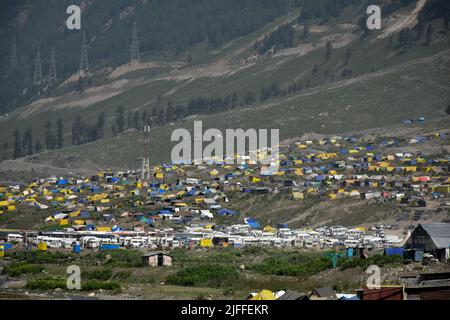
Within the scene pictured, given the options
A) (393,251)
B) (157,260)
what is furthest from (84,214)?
(393,251)

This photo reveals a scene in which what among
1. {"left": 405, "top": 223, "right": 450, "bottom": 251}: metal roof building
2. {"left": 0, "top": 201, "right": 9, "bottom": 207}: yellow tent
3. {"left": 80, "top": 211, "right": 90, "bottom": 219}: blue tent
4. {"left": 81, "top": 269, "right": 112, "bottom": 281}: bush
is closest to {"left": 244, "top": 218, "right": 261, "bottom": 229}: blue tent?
{"left": 80, "top": 211, "right": 90, "bottom": 219}: blue tent

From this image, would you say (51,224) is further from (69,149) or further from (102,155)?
(69,149)

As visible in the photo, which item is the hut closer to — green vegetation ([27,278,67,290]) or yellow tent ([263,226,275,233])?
green vegetation ([27,278,67,290])

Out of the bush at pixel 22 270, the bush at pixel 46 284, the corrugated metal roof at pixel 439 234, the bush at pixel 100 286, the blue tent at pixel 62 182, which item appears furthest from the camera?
the blue tent at pixel 62 182

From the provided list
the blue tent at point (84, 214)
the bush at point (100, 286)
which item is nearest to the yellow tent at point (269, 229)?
the blue tent at point (84, 214)

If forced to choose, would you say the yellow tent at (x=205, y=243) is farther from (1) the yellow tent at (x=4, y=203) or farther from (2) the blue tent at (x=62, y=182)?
(2) the blue tent at (x=62, y=182)

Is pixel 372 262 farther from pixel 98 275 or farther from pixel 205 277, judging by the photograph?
pixel 98 275
